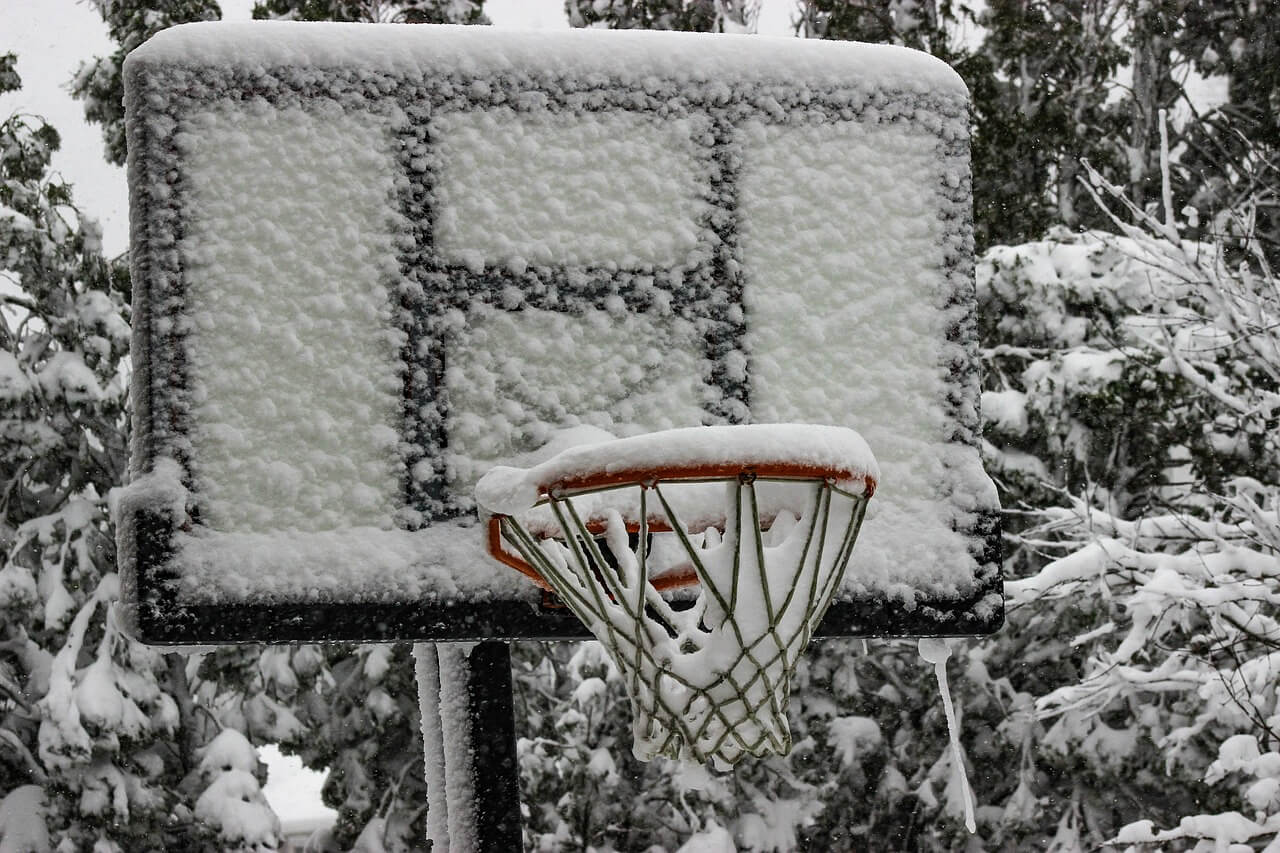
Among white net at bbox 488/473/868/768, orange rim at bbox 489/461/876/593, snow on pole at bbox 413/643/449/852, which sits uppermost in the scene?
orange rim at bbox 489/461/876/593

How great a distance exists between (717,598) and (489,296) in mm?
1069

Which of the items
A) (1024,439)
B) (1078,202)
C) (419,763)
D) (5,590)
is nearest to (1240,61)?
(1078,202)

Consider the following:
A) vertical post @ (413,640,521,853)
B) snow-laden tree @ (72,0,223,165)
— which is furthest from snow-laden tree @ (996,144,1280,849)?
snow-laden tree @ (72,0,223,165)

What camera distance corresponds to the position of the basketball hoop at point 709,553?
2.63 metres

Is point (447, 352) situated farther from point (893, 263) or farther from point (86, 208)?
point (86, 208)

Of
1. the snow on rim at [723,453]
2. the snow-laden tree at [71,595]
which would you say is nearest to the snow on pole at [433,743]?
the snow on rim at [723,453]

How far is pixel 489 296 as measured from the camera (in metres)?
3.40

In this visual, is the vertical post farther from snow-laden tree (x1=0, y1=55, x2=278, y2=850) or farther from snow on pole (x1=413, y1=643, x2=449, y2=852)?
snow-laden tree (x1=0, y1=55, x2=278, y2=850)

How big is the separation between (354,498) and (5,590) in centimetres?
966

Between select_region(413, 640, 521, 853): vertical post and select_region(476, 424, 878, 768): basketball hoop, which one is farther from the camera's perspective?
select_region(413, 640, 521, 853): vertical post

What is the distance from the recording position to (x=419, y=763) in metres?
13.5

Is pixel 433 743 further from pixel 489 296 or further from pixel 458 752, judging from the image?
pixel 489 296

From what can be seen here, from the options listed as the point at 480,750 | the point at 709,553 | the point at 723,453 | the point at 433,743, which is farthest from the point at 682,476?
the point at 433,743

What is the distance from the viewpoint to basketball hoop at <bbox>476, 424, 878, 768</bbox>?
263 centimetres
